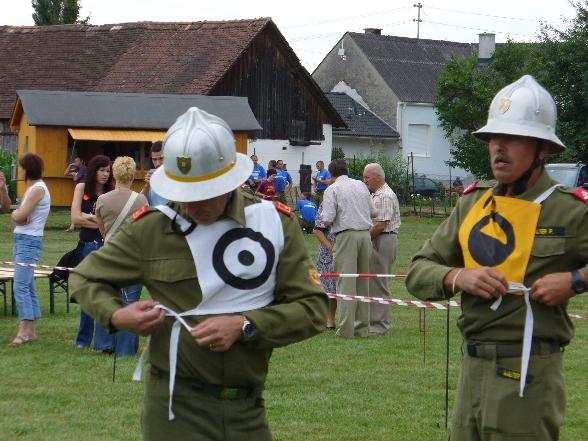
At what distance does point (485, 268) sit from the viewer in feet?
14.3

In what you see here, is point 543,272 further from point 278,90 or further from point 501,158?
point 278,90

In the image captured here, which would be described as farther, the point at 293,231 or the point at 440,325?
the point at 440,325

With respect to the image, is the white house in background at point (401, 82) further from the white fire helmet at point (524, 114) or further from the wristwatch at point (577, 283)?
the wristwatch at point (577, 283)

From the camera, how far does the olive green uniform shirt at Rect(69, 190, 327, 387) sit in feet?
13.5

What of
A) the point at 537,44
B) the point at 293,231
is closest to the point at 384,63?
the point at 537,44

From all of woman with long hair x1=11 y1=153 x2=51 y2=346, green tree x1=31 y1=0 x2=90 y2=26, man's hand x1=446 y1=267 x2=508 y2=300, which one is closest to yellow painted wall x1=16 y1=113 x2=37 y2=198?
woman with long hair x1=11 y1=153 x2=51 y2=346

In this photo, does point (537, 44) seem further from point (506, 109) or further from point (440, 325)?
point (506, 109)

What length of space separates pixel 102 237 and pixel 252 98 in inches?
1303

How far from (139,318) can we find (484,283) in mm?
1276

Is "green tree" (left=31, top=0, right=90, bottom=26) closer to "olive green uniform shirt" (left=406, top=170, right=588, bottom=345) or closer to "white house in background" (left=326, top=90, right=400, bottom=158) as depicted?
"white house in background" (left=326, top=90, right=400, bottom=158)

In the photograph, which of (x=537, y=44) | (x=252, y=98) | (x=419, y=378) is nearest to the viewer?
(x=419, y=378)

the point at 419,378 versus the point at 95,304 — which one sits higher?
the point at 95,304

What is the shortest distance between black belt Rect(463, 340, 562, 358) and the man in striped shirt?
8168 millimetres

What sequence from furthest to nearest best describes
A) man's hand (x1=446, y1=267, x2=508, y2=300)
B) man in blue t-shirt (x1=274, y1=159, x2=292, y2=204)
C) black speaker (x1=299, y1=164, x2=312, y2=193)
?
1. black speaker (x1=299, y1=164, x2=312, y2=193)
2. man in blue t-shirt (x1=274, y1=159, x2=292, y2=204)
3. man's hand (x1=446, y1=267, x2=508, y2=300)
